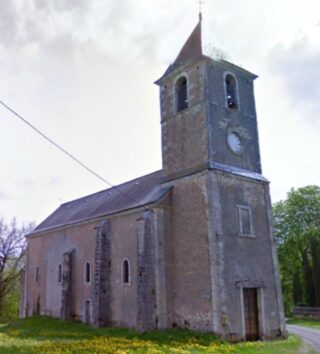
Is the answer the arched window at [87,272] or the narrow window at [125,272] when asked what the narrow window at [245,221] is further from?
the arched window at [87,272]

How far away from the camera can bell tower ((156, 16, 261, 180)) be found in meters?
22.0

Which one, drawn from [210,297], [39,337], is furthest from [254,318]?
[39,337]

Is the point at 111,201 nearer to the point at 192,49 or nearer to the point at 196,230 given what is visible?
the point at 196,230

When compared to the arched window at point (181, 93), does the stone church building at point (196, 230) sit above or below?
below

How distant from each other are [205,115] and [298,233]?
1104 inches

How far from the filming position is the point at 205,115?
862 inches

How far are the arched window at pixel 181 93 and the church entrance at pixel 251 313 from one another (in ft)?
35.9

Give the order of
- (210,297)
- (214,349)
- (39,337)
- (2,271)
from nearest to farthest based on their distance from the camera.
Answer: (214,349) → (210,297) → (39,337) → (2,271)

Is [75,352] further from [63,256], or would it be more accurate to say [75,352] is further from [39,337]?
[63,256]

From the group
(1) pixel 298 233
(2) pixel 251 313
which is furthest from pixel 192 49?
(1) pixel 298 233

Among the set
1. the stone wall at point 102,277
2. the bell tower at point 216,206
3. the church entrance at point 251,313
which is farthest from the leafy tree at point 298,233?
the stone wall at point 102,277

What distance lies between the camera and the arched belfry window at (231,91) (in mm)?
23734

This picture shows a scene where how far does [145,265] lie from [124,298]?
12.0 feet

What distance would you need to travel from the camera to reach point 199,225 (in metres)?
20.7
